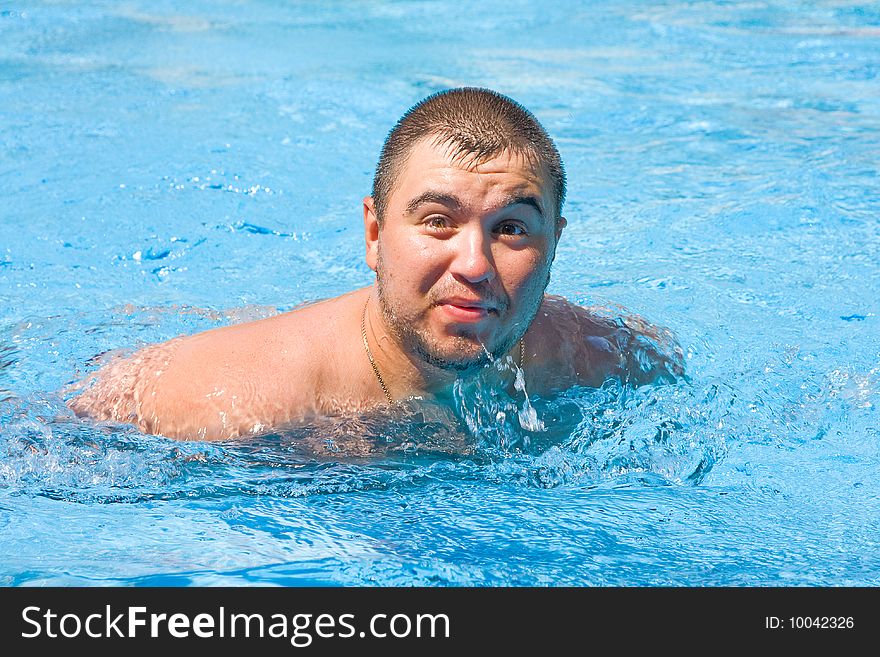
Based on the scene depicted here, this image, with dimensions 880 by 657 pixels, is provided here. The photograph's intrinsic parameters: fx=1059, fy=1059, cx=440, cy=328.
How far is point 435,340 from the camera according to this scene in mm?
3258

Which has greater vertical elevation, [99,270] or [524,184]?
[524,184]

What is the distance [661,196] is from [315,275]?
227 cm

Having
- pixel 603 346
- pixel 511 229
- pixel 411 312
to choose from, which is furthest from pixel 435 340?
pixel 603 346

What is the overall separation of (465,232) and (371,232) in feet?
1.64

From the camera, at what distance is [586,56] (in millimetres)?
9359

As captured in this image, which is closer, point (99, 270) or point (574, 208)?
point (99, 270)

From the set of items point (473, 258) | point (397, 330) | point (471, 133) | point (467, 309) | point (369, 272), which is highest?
point (471, 133)

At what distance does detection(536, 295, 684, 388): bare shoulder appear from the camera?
13.2ft

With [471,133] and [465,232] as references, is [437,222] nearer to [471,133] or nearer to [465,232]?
[465,232]

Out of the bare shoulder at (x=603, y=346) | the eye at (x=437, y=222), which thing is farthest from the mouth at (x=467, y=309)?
the bare shoulder at (x=603, y=346)

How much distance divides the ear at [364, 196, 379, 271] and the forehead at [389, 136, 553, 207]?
204 mm

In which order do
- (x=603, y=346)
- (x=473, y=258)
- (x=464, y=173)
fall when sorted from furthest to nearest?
1. (x=603, y=346)
2. (x=464, y=173)
3. (x=473, y=258)
